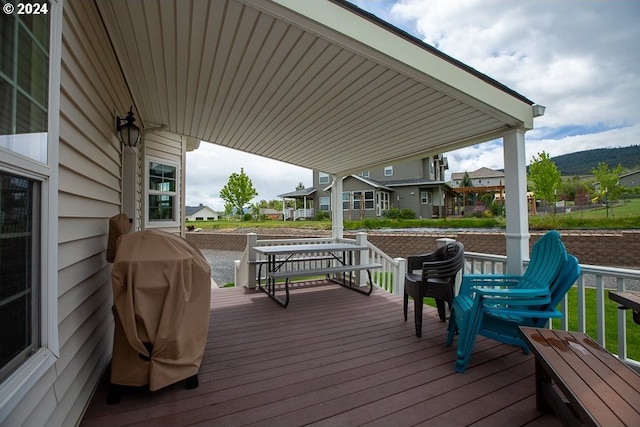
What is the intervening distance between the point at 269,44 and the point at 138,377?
261 centimetres

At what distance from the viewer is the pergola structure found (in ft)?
7.17

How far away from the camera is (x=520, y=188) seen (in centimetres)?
328

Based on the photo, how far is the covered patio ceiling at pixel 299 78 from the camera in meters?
2.17

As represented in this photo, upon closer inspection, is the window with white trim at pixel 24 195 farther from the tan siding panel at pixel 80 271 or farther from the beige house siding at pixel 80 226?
the tan siding panel at pixel 80 271

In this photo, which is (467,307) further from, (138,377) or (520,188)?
(138,377)

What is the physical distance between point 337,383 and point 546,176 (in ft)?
57.8

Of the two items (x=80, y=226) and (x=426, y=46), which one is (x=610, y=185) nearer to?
(x=426, y=46)

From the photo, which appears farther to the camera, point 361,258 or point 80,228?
point 361,258

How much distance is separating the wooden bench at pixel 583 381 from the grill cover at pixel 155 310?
2.06m

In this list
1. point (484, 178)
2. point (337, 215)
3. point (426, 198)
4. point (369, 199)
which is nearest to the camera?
point (337, 215)

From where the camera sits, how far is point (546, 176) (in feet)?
49.6

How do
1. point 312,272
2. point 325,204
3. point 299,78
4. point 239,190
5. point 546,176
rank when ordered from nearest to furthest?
point 299,78 < point 312,272 < point 546,176 < point 325,204 < point 239,190

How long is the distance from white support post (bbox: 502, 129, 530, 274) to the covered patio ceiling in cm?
22

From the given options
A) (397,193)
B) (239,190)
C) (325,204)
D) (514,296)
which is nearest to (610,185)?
(397,193)
